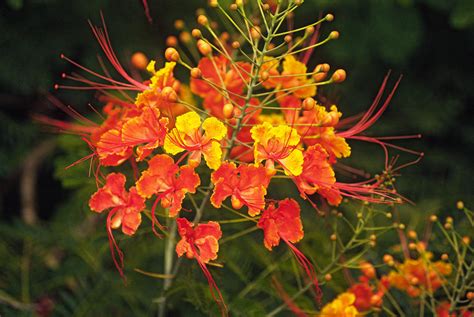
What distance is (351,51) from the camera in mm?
3332

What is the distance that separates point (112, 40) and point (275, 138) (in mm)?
1865

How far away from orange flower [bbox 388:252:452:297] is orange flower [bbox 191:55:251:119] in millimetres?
789

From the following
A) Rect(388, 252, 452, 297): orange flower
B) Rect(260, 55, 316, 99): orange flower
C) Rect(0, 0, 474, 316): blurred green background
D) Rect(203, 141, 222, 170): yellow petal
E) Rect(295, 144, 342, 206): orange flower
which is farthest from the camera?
Rect(0, 0, 474, 316): blurred green background

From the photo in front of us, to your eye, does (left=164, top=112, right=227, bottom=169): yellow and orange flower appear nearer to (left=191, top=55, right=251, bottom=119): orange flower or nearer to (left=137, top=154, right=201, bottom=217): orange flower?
(left=137, top=154, right=201, bottom=217): orange flower

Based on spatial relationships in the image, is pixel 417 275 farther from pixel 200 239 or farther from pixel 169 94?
pixel 169 94

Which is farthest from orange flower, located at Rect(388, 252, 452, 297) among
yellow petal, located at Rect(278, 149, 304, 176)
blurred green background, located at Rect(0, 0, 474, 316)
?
yellow petal, located at Rect(278, 149, 304, 176)

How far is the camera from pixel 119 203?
79.4 inches

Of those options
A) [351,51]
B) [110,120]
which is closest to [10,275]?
[110,120]

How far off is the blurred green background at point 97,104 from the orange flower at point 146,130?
2.14 feet

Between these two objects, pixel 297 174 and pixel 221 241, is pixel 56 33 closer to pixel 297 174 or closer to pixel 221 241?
pixel 221 241

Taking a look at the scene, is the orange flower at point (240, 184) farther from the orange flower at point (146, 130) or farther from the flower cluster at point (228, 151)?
the orange flower at point (146, 130)

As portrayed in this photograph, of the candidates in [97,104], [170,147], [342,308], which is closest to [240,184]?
[170,147]

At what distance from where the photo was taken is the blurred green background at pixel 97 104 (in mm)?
2756

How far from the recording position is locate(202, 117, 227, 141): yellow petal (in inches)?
73.5
